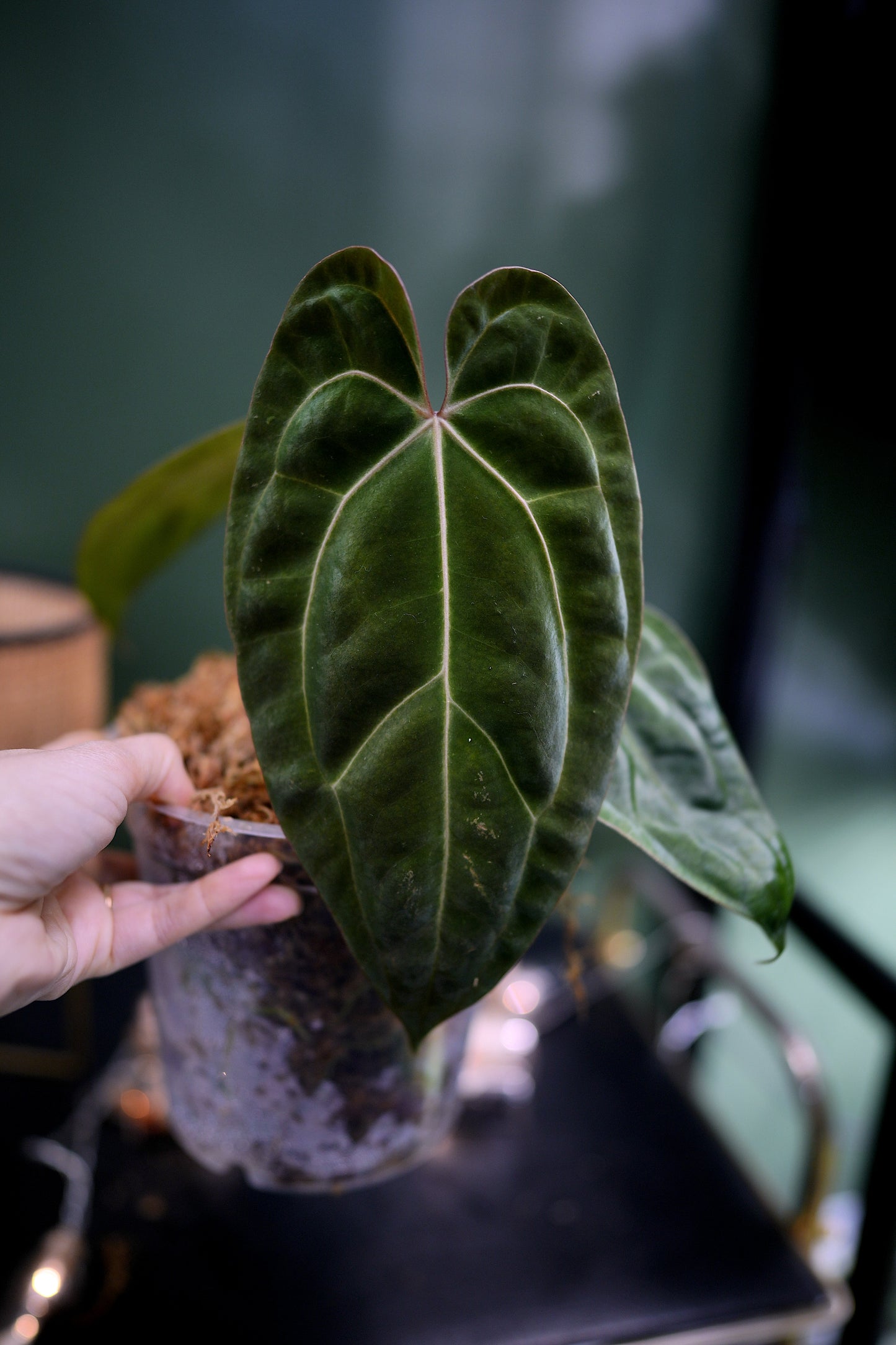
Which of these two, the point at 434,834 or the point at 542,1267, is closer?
the point at 434,834

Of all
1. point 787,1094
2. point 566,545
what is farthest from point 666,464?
point 566,545

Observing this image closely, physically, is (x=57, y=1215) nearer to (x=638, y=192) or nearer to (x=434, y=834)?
(x=434, y=834)

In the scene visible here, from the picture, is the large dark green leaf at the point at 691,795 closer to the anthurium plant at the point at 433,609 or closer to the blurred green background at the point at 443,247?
the anthurium plant at the point at 433,609

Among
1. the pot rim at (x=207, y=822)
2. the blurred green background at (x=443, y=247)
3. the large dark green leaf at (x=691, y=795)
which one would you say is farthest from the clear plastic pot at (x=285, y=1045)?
the blurred green background at (x=443, y=247)

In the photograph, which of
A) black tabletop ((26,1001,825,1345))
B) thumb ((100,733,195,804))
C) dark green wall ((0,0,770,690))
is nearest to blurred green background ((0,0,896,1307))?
dark green wall ((0,0,770,690))

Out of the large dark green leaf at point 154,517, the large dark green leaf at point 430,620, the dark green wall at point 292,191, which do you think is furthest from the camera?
the dark green wall at point 292,191

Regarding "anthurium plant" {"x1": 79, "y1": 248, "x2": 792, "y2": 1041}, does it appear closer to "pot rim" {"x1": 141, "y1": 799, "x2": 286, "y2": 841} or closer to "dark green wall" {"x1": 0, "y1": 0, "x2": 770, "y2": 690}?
"pot rim" {"x1": 141, "y1": 799, "x2": 286, "y2": 841}
